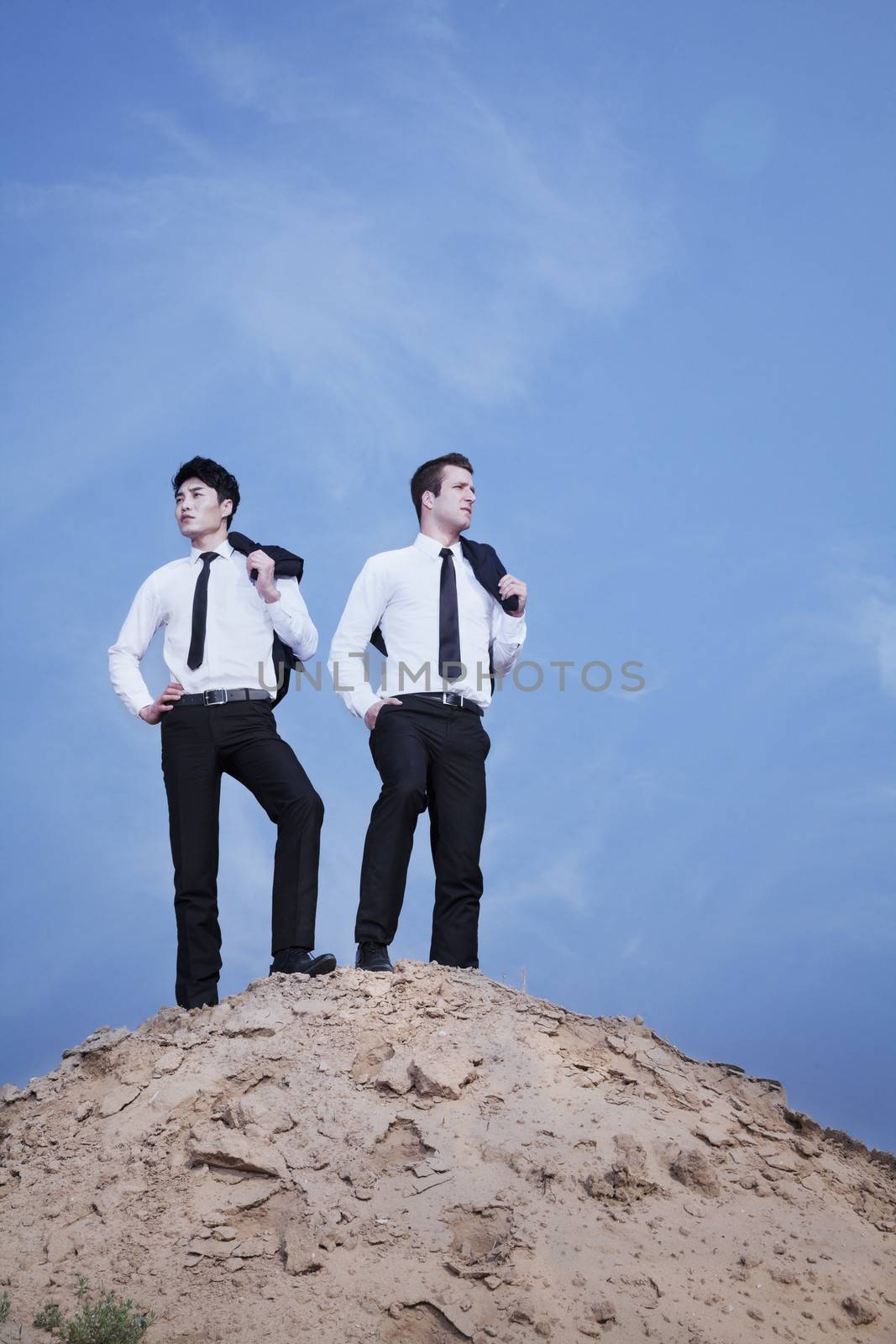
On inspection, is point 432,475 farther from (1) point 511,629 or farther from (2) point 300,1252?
(2) point 300,1252

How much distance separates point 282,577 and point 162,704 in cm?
115

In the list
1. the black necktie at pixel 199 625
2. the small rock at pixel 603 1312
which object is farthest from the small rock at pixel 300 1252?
the black necktie at pixel 199 625

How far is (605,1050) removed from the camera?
7055 mm

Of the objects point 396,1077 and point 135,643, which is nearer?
point 396,1077

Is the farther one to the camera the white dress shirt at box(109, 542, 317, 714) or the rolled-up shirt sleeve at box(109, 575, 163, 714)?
the rolled-up shirt sleeve at box(109, 575, 163, 714)

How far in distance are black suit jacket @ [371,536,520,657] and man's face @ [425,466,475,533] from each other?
0.18m

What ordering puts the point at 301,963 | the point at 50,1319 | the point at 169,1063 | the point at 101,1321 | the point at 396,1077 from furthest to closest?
the point at 301,963
the point at 169,1063
the point at 396,1077
the point at 50,1319
the point at 101,1321

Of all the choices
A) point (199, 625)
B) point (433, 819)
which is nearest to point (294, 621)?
point (199, 625)

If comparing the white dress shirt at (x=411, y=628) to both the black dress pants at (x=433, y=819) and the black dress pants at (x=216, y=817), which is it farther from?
the black dress pants at (x=216, y=817)

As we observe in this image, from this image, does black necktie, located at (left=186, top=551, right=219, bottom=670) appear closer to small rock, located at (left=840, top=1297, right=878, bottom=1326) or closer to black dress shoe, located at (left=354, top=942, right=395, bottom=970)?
black dress shoe, located at (left=354, top=942, right=395, bottom=970)

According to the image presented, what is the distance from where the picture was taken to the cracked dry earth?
5.13 m

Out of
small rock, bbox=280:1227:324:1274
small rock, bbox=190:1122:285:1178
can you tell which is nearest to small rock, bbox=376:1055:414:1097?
small rock, bbox=190:1122:285:1178

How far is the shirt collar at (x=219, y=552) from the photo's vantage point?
27.2 ft

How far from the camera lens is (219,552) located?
829 cm
